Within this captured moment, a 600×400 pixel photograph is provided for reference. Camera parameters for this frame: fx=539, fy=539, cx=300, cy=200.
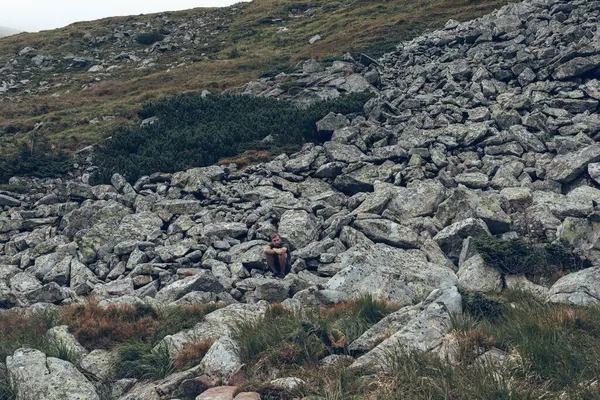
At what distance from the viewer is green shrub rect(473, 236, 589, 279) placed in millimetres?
11312

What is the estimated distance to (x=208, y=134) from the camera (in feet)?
84.6

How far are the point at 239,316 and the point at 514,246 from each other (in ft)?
20.4

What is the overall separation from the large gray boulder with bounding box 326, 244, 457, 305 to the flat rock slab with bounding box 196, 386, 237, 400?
4.19m

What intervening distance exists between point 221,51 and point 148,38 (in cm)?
1099

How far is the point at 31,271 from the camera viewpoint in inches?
600

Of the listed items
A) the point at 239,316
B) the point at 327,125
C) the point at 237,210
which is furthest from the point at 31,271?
the point at 327,125

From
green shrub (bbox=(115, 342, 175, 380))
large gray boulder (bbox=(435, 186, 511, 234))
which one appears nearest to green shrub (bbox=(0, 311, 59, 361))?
green shrub (bbox=(115, 342, 175, 380))

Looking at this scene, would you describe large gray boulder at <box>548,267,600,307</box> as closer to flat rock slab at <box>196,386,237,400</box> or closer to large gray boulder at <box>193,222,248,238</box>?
flat rock slab at <box>196,386,237,400</box>

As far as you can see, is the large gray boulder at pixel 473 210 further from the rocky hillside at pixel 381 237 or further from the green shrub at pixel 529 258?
the green shrub at pixel 529 258

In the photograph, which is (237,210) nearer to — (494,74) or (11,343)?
(11,343)

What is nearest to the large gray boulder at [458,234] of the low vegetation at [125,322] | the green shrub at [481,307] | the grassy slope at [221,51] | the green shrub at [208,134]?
the green shrub at [481,307]

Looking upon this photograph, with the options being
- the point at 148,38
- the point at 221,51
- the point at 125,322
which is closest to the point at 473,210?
the point at 125,322

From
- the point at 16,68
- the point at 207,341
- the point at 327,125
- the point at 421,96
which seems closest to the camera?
the point at 207,341

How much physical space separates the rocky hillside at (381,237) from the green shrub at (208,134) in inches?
48.1
